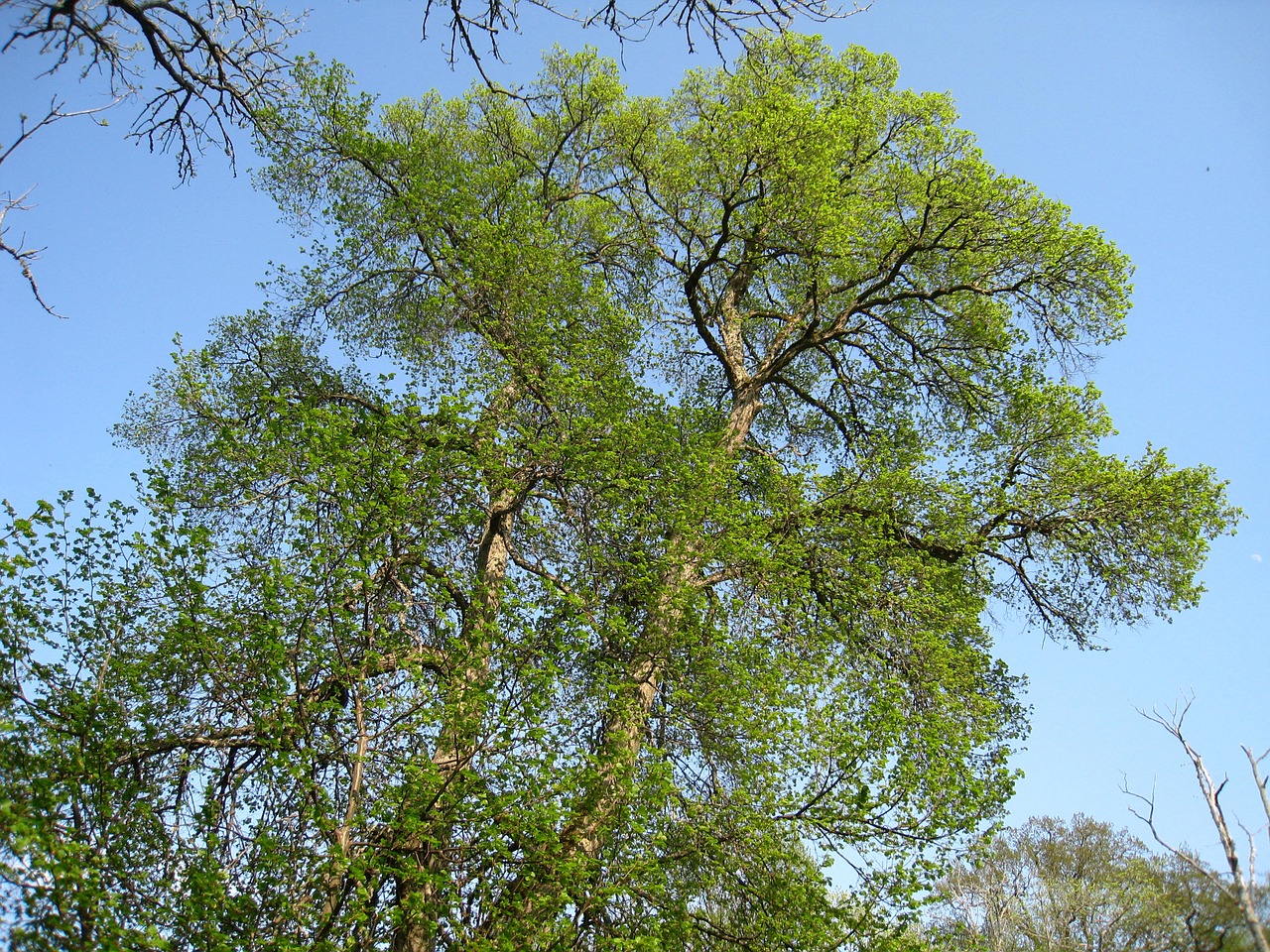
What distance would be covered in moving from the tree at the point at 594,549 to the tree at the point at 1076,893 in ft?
37.2

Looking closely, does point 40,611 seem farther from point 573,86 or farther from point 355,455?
point 573,86

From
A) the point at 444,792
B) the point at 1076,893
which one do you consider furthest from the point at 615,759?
the point at 1076,893

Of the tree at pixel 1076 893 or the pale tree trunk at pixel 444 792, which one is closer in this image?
the pale tree trunk at pixel 444 792

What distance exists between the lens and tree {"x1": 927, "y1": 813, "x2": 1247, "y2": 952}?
21.8 metres

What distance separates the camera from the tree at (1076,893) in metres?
21.8

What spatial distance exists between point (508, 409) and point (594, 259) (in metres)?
6.40

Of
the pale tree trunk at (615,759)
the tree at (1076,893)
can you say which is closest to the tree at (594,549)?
the pale tree trunk at (615,759)

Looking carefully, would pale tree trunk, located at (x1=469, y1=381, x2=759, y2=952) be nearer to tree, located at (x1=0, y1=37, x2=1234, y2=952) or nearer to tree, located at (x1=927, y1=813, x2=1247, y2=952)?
tree, located at (x1=0, y1=37, x2=1234, y2=952)

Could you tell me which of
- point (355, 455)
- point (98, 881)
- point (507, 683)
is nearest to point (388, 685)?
point (507, 683)

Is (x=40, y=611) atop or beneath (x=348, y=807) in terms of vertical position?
atop

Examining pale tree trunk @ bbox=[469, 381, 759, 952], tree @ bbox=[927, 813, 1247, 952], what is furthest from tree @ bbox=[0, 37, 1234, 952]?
tree @ bbox=[927, 813, 1247, 952]

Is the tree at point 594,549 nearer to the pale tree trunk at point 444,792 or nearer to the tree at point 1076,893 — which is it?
the pale tree trunk at point 444,792

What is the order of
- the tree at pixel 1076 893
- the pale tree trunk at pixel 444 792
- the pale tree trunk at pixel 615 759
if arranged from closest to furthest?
1. the pale tree trunk at pixel 444 792
2. the pale tree trunk at pixel 615 759
3. the tree at pixel 1076 893

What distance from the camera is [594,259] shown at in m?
17.8
